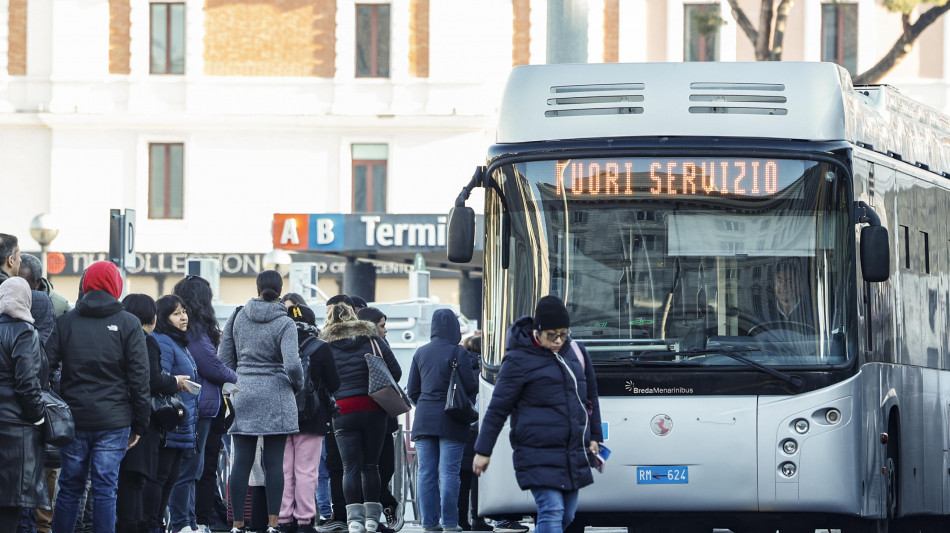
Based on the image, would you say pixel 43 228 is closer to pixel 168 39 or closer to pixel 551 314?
pixel 551 314

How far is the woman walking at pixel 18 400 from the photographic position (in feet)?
31.4

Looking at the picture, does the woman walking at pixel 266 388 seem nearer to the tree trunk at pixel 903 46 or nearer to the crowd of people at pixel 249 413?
the crowd of people at pixel 249 413

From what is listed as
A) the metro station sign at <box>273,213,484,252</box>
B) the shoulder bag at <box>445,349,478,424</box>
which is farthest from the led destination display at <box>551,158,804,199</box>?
the metro station sign at <box>273,213,484,252</box>

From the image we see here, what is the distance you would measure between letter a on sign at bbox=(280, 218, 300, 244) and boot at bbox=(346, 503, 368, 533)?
554 inches

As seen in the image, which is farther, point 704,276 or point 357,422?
point 357,422

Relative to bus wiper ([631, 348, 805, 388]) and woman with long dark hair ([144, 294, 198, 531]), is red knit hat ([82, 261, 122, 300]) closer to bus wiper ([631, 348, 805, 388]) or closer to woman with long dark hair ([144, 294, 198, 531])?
woman with long dark hair ([144, 294, 198, 531])

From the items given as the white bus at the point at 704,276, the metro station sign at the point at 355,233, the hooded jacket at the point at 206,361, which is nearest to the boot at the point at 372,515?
the hooded jacket at the point at 206,361

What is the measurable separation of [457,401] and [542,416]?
4256 millimetres

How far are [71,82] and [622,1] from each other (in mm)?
13792

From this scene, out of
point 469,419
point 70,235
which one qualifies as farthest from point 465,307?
point 469,419

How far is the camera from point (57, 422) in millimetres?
9812

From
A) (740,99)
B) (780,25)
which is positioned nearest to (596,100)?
(740,99)

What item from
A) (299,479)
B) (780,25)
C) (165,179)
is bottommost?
(299,479)

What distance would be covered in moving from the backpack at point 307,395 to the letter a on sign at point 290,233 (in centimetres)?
1437
